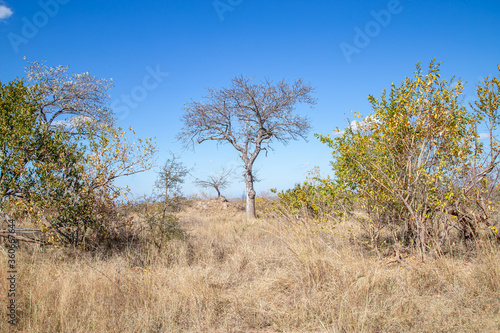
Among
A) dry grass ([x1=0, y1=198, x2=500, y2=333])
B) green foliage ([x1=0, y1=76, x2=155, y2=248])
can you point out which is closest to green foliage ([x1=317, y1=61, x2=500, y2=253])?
dry grass ([x1=0, y1=198, x2=500, y2=333])

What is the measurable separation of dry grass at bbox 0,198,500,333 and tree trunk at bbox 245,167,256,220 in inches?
372

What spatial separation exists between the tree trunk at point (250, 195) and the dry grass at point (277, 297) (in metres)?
9.44

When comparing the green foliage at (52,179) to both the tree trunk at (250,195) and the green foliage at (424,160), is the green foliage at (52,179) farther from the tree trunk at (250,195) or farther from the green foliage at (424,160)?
the tree trunk at (250,195)

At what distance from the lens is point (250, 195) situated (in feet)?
48.2

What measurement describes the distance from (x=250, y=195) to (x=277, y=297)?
1088cm

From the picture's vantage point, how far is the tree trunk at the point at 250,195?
1444 cm

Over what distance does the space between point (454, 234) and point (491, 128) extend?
9.01ft

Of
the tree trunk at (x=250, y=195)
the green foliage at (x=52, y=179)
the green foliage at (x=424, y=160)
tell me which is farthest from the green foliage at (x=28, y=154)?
the tree trunk at (x=250, y=195)

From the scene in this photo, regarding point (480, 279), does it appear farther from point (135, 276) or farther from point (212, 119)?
point (212, 119)

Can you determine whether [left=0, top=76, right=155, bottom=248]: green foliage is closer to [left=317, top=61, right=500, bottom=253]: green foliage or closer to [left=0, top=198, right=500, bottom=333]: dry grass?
[left=0, top=198, right=500, bottom=333]: dry grass

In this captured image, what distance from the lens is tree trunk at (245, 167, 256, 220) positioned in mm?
14438

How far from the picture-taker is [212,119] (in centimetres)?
1546

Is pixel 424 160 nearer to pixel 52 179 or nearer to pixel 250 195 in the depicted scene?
pixel 52 179

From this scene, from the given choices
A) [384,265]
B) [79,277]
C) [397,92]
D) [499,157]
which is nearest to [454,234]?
[499,157]
